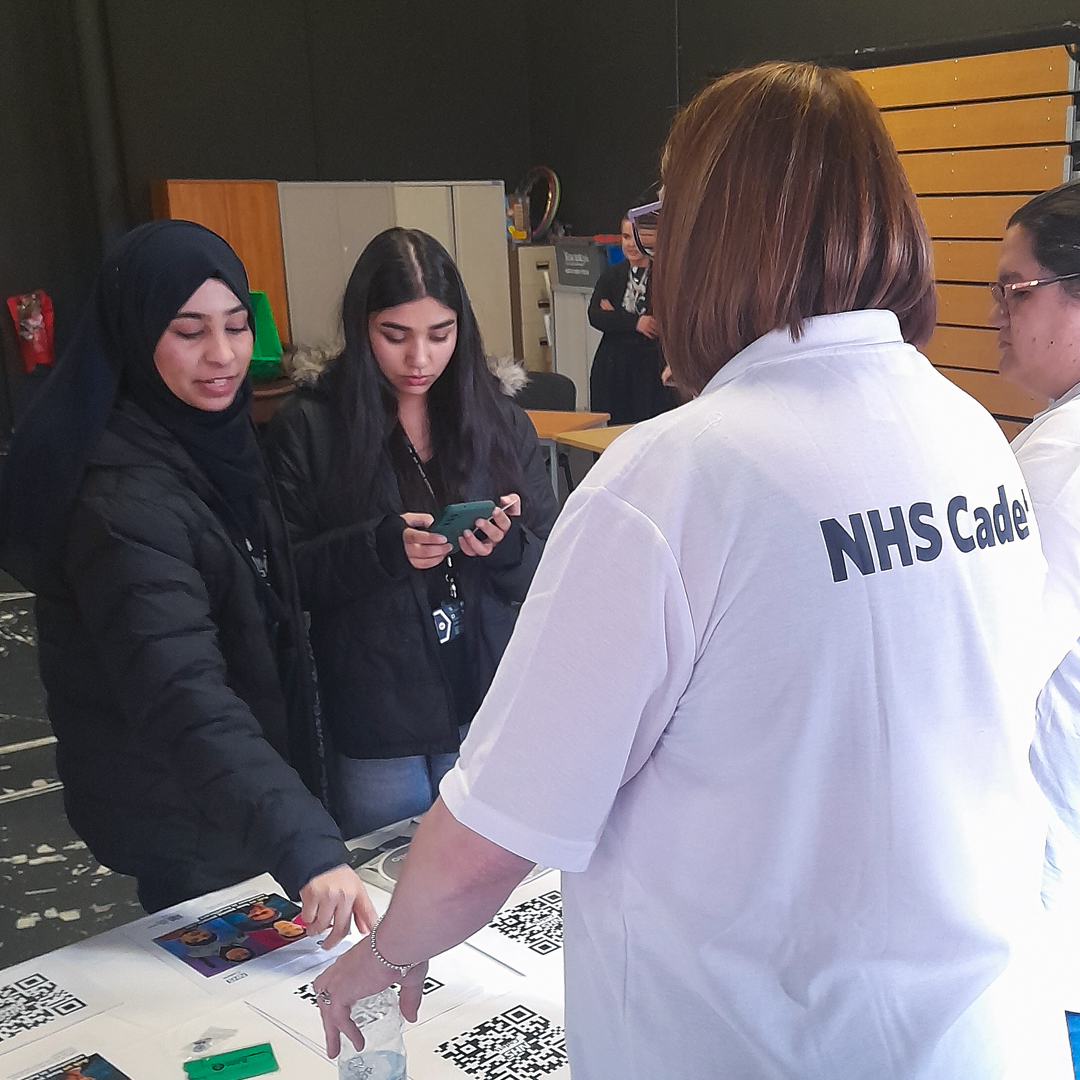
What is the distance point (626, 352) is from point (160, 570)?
4.23 m

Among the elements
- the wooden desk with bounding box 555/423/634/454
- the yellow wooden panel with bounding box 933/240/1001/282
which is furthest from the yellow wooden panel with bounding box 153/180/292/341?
the yellow wooden panel with bounding box 933/240/1001/282

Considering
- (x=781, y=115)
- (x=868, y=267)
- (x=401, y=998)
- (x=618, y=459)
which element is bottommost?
(x=401, y=998)

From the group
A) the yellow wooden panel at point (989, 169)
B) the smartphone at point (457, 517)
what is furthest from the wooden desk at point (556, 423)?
the smartphone at point (457, 517)

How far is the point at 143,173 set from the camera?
278 inches

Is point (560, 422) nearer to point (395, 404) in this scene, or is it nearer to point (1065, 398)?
point (395, 404)

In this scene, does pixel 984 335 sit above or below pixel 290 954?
above

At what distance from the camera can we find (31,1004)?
130 centimetres

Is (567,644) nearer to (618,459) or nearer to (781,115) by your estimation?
(618,459)

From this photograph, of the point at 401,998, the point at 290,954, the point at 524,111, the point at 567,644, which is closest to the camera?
the point at 567,644

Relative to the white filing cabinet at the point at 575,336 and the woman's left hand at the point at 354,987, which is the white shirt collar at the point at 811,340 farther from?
the white filing cabinet at the point at 575,336

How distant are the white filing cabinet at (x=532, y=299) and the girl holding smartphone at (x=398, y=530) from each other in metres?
6.29

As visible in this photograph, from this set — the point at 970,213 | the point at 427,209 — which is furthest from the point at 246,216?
the point at 970,213

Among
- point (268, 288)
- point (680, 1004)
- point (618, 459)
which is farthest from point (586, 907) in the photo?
point (268, 288)

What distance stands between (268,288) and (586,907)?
6.83 metres
